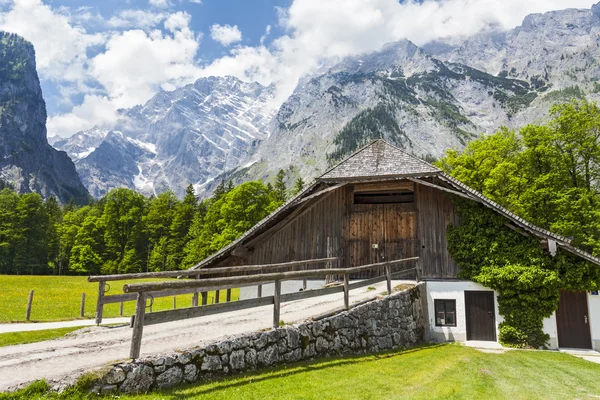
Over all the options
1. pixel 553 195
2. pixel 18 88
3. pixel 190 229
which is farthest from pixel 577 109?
pixel 18 88

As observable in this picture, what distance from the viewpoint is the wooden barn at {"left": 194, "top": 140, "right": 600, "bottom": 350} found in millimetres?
16797

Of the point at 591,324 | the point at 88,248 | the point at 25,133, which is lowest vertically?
the point at 591,324

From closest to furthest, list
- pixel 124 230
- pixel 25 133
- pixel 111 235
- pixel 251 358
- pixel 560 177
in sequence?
1. pixel 251 358
2. pixel 560 177
3. pixel 111 235
4. pixel 124 230
5. pixel 25 133

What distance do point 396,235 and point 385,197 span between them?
6.60 feet

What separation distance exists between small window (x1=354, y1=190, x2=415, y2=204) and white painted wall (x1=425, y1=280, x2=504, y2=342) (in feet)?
13.6

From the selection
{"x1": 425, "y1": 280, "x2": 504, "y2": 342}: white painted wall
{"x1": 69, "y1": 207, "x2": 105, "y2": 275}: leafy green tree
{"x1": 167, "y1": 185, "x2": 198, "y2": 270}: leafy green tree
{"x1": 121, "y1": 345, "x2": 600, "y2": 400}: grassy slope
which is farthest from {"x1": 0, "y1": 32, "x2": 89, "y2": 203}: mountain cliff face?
{"x1": 121, "y1": 345, "x2": 600, "y2": 400}: grassy slope

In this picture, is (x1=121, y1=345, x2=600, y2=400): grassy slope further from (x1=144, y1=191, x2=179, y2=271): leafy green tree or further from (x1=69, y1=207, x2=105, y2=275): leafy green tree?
(x1=69, y1=207, x2=105, y2=275): leafy green tree

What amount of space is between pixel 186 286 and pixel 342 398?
322 centimetres

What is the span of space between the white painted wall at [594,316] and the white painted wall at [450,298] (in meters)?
3.57

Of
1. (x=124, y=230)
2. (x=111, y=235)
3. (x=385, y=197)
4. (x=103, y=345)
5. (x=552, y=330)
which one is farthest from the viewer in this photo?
(x=124, y=230)

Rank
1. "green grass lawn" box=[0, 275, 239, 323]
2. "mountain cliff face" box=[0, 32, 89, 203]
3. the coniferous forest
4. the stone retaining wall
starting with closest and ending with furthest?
the stone retaining wall → "green grass lawn" box=[0, 275, 239, 323] → the coniferous forest → "mountain cliff face" box=[0, 32, 89, 203]

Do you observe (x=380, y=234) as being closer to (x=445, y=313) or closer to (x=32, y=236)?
(x=445, y=313)

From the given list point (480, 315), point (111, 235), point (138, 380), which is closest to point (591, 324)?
point (480, 315)

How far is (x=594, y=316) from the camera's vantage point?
54.0 ft
